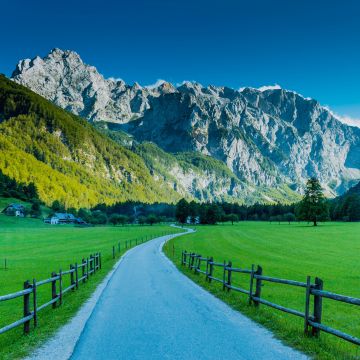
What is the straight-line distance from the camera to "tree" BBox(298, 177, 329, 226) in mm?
128625

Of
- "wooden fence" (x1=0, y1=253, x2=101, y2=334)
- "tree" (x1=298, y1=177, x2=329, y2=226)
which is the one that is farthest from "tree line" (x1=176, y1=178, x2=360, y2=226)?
"wooden fence" (x1=0, y1=253, x2=101, y2=334)

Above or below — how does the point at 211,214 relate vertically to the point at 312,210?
below

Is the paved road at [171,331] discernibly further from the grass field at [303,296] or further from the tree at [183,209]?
the tree at [183,209]

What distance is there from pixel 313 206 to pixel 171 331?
12387 centimetres

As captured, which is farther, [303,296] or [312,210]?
[312,210]

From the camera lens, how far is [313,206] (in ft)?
422

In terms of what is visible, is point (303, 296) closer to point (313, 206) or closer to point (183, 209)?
point (313, 206)

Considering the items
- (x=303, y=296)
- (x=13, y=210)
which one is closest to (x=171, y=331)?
(x=303, y=296)

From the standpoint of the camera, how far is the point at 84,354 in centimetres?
1059

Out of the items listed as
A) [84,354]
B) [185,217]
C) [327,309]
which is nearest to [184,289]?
[327,309]

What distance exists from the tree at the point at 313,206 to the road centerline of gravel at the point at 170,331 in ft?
380

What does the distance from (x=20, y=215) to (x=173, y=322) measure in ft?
648

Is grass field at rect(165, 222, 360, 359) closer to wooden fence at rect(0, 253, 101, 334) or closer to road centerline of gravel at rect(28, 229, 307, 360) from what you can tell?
road centerline of gravel at rect(28, 229, 307, 360)

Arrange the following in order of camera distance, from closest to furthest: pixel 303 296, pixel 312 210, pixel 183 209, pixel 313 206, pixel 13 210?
pixel 303 296 → pixel 313 206 → pixel 312 210 → pixel 183 209 → pixel 13 210
